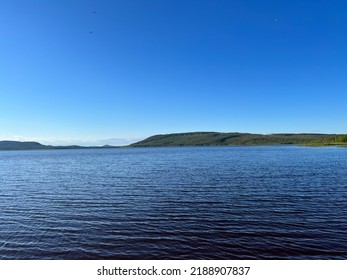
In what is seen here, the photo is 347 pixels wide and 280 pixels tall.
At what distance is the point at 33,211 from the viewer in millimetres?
25328

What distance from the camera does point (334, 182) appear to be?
121 feet

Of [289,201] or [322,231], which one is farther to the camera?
[289,201]

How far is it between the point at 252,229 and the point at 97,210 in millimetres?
14360

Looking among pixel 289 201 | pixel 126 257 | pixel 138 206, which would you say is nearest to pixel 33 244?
pixel 126 257

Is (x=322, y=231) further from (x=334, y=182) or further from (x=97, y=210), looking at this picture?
(x=334, y=182)

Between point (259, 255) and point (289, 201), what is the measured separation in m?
14.0
